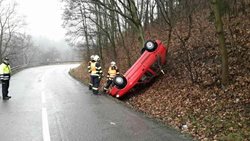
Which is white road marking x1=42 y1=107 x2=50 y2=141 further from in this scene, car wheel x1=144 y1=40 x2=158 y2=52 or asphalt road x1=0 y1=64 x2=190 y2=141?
car wheel x1=144 y1=40 x2=158 y2=52

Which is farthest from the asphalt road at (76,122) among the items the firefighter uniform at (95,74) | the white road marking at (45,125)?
the firefighter uniform at (95,74)

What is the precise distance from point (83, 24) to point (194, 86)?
24.2 meters

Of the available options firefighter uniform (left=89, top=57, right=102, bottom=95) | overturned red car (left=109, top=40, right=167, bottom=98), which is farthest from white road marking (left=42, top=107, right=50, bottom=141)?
firefighter uniform (left=89, top=57, right=102, bottom=95)

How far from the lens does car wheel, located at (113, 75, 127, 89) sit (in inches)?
687

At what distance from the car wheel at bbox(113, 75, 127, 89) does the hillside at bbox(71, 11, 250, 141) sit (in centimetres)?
79

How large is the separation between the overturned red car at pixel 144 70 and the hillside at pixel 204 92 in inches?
18.0

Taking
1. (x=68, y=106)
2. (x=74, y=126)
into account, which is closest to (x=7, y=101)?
(x=68, y=106)

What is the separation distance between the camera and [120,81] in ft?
57.4

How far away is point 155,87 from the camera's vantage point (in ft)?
58.3

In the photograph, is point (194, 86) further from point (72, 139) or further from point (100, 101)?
point (72, 139)

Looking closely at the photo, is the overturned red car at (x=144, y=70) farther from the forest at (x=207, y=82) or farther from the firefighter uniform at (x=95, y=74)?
the firefighter uniform at (x=95, y=74)

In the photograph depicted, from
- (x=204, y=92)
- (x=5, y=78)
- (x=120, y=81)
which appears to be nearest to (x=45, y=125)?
(x=204, y=92)

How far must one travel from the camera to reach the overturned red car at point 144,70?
17.7 meters

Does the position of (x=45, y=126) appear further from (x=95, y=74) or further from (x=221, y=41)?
(x=95, y=74)
